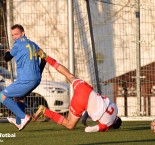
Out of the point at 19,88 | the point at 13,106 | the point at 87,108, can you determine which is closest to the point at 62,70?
the point at 87,108

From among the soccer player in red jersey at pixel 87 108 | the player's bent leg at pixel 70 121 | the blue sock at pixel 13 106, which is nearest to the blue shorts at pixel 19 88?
the blue sock at pixel 13 106

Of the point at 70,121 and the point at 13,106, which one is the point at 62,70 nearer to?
the point at 70,121

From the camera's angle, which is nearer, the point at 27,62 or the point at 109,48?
the point at 27,62

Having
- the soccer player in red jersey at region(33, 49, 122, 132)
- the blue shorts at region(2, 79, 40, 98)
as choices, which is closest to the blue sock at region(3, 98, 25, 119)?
the blue shorts at region(2, 79, 40, 98)

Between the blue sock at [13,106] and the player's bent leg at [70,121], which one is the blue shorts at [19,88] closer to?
the blue sock at [13,106]

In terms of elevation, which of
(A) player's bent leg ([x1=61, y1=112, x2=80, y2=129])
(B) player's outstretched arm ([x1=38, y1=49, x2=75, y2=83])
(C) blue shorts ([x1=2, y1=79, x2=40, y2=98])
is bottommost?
(A) player's bent leg ([x1=61, y1=112, x2=80, y2=129])

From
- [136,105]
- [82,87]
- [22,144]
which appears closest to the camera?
[22,144]

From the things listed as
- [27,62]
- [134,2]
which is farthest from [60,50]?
[27,62]

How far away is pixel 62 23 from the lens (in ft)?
61.2

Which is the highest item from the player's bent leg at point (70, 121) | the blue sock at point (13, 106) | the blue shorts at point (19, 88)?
the blue shorts at point (19, 88)

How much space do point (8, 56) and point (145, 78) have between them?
541 cm

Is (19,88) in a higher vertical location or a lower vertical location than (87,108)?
higher

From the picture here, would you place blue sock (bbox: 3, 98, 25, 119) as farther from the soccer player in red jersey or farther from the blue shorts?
the soccer player in red jersey

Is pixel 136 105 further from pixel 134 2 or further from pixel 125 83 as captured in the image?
pixel 134 2
